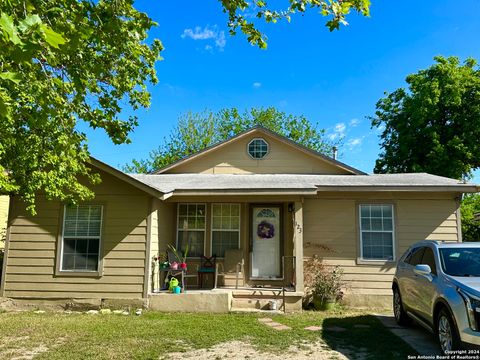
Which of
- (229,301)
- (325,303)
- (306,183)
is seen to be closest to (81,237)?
(229,301)

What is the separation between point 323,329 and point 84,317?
16.0ft

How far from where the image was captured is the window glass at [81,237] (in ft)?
28.1

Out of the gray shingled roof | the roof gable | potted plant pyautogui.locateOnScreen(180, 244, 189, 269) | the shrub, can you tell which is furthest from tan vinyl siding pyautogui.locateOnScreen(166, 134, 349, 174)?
the shrub

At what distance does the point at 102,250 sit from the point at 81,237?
612 mm

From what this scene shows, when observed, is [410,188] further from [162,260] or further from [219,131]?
[219,131]

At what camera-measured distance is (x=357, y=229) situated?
959cm

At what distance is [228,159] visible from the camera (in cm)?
1260

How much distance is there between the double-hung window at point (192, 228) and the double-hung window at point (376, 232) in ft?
14.1

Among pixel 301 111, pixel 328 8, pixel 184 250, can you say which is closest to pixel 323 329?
pixel 184 250

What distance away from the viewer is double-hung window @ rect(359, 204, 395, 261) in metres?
9.50

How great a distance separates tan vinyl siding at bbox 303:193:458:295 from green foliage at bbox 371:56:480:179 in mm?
14292

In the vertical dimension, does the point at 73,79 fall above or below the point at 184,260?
above

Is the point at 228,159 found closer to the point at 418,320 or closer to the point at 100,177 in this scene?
the point at 100,177

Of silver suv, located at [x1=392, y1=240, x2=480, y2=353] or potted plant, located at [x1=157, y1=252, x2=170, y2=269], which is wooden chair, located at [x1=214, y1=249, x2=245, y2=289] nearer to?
potted plant, located at [x1=157, y1=252, x2=170, y2=269]
